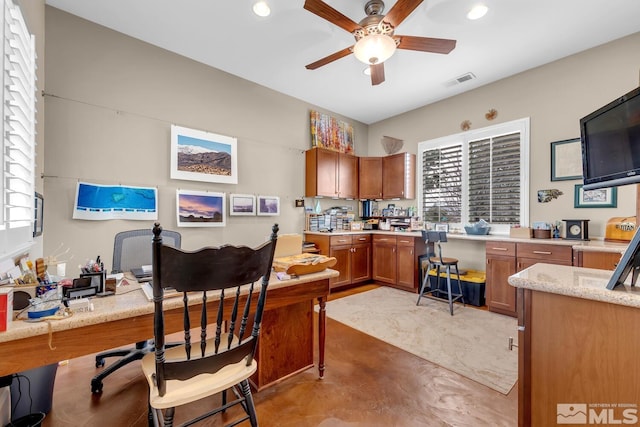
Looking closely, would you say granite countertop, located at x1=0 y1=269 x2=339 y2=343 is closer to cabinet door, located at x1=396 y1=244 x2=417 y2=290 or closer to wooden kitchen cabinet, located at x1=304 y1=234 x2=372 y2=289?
wooden kitchen cabinet, located at x1=304 y1=234 x2=372 y2=289

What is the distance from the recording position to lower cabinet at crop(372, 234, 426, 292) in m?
4.14

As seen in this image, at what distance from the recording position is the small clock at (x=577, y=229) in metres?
2.97

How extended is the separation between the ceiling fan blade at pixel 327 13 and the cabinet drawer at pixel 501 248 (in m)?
2.95

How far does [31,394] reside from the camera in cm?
148

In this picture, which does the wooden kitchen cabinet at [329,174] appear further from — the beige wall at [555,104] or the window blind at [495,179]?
the window blind at [495,179]

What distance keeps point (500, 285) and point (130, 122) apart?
15.6 feet

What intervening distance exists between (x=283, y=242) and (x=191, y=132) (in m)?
2.31

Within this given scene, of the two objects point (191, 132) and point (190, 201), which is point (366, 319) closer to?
point (190, 201)

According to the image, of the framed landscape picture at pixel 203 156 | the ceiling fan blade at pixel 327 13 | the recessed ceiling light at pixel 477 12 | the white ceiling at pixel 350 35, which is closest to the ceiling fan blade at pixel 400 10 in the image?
the ceiling fan blade at pixel 327 13

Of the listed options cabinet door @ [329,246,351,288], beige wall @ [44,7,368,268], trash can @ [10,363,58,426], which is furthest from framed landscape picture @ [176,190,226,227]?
trash can @ [10,363,58,426]

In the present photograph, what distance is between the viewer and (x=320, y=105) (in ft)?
15.5

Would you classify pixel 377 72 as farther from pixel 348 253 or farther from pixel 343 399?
pixel 343 399

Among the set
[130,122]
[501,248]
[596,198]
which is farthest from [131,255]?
[596,198]

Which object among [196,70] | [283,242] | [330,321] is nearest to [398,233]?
[330,321]
